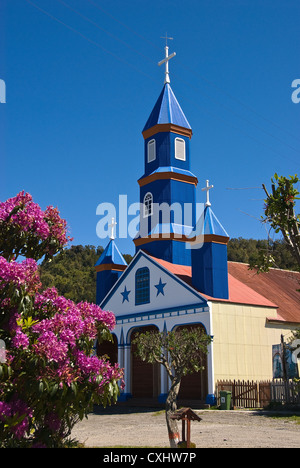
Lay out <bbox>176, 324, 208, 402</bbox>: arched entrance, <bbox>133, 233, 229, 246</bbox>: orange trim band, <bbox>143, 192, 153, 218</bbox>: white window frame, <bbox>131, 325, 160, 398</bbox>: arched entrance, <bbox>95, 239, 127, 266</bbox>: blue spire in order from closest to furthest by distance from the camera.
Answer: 1. <bbox>176, 324, 208, 402</bbox>: arched entrance
2. <bbox>133, 233, 229, 246</bbox>: orange trim band
3. <bbox>131, 325, 160, 398</bbox>: arched entrance
4. <bbox>143, 192, 153, 218</bbox>: white window frame
5. <bbox>95, 239, 127, 266</bbox>: blue spire

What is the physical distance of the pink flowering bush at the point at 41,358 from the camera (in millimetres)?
7078

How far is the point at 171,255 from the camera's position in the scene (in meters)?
29.0

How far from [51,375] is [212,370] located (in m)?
16.7

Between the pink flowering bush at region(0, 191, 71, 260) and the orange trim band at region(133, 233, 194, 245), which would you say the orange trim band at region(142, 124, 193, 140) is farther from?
the pink flowering bush at region(0, 191, 71, 260)

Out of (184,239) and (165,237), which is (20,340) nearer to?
(165,237)

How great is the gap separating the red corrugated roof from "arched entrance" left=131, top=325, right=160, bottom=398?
12.0 ft

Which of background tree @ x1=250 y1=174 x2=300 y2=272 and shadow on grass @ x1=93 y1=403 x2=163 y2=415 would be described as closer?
background tree @ x1=250 y1=174 x2=300 y2=272

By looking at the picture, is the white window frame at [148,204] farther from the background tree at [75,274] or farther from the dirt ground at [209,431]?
the background tree at [75,274]

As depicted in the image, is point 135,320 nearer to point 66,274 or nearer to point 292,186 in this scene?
point 292,186

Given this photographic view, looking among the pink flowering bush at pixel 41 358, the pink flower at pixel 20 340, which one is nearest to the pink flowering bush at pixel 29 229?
the pink flowering bush at pixel 41 358

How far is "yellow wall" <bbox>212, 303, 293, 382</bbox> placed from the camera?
76.8ft

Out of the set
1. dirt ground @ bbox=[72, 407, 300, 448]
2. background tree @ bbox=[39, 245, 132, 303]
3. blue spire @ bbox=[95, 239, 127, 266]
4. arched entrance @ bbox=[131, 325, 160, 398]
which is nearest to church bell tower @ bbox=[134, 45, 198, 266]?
blue spire @ bbox=[95, 239, 127, 266]

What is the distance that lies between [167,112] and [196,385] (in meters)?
16.9

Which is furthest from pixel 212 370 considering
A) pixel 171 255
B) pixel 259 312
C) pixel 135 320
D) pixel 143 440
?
pixel 143 440
